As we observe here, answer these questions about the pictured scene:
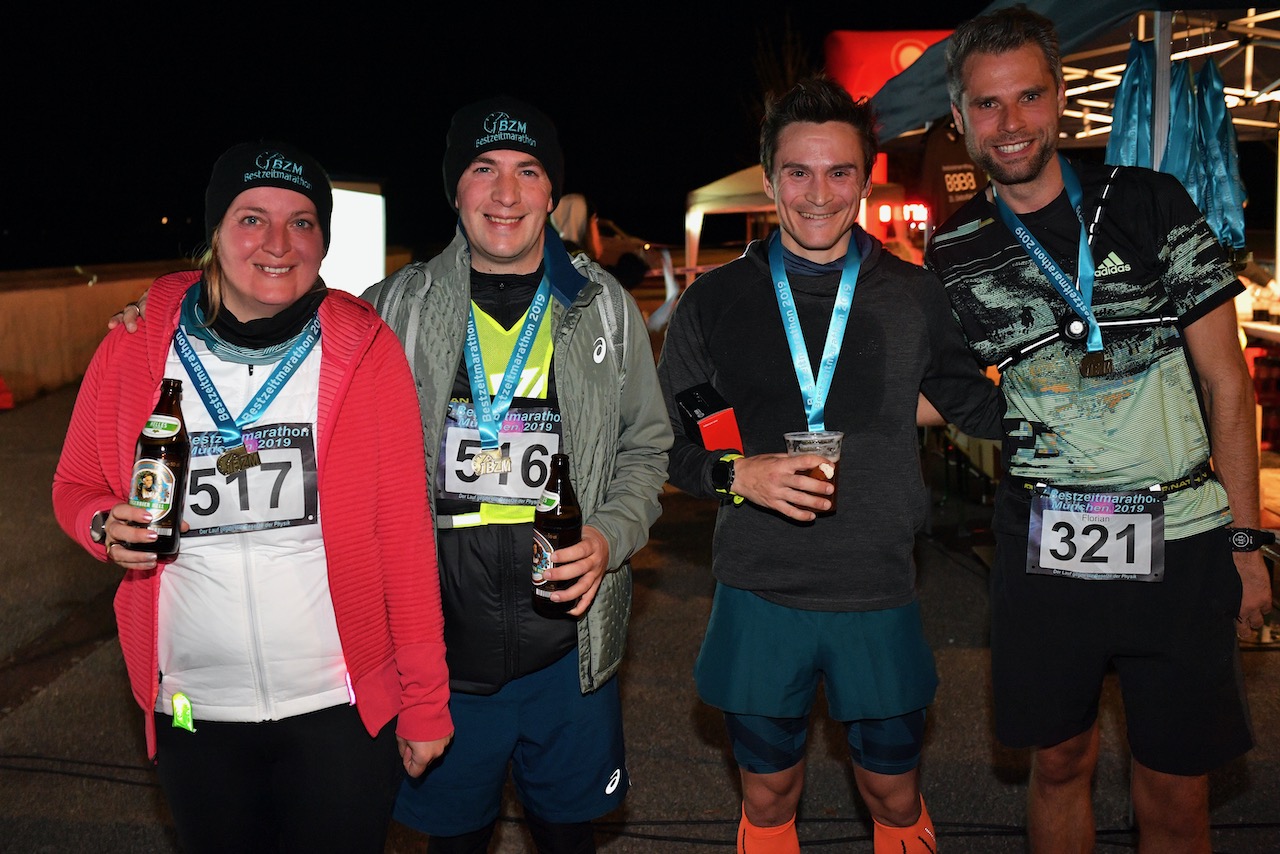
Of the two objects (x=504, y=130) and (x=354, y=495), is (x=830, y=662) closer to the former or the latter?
(x=354, y=495)

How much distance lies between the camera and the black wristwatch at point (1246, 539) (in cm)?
289

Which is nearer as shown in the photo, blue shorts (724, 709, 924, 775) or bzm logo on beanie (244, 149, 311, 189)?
bzm logo on beanie (244, 149, 311, 189)

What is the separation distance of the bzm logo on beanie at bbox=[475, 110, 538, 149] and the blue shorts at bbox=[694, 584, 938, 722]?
139 centimetres

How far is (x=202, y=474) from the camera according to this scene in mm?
2340

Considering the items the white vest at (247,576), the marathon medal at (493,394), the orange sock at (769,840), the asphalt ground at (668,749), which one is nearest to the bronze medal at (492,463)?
the marathon medal at (493,394)

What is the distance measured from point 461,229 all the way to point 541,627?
106 centimetres

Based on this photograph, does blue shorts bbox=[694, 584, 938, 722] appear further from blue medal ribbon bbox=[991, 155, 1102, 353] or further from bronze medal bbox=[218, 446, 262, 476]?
bronze medal bbox=[218, 446, 262, 476]

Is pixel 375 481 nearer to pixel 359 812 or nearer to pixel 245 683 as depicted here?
pixel 245 683

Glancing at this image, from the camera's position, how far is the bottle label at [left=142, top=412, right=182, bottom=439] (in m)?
2.24

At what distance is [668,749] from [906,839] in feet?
5.78

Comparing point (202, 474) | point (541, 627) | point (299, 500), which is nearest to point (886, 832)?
point (541, 627)

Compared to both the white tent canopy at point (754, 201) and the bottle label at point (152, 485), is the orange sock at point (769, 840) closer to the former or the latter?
the bottle label at point (152, 485)

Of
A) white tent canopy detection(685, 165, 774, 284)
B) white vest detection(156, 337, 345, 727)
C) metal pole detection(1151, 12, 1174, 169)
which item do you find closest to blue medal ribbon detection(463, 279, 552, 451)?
white vest detection(156, 337, 345, 727)

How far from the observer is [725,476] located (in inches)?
115
